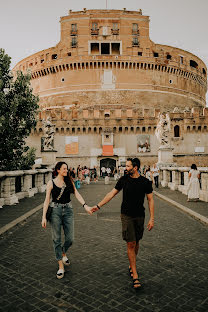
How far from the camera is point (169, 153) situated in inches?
665

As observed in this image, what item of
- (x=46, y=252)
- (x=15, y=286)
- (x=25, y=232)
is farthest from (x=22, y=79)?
(x=15, y=286)

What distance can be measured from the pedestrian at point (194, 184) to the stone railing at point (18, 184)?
5666mm

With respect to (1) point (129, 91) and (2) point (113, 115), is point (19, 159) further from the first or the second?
(1) point (129, 91)

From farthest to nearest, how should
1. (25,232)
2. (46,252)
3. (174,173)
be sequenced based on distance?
(174,173), (25,232), (46,252)

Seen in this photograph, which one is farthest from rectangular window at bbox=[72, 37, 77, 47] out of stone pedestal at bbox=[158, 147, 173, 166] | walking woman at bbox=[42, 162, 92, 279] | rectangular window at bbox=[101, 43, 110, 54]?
walking woman at bbox=[42, 162, 92, 279]

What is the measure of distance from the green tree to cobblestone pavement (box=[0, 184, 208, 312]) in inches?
337

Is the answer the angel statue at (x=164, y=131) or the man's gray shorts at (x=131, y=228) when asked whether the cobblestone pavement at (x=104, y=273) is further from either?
the angel statue at (x=164, y=131)

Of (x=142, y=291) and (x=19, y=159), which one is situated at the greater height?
(x=19, y=159)

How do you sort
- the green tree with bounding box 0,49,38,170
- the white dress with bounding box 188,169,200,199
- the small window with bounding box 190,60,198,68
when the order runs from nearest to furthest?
the white dress with bounding box 188,169,200,199 < the green tree with bounding box 0,49,38,170 < the small window with bounding box 190,60,198,68

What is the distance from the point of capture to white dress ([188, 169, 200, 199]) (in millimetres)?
8547

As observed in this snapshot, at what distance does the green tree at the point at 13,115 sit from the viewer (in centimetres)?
1305

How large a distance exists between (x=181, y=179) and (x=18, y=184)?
701 cm

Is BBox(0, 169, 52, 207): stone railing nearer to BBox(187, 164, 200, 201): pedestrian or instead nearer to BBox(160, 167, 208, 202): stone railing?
BBox(187, 164, 200, 201): pedestrian

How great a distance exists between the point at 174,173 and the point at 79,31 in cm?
3528
